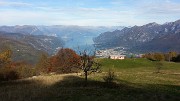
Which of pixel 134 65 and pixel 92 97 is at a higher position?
pixel 92 97

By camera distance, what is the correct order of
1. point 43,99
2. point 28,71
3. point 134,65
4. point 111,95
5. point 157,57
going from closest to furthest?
point 43,99
point 111,95
point 28,71
point 134,65
point 157,57

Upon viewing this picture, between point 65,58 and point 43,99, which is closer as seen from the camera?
point 43,99

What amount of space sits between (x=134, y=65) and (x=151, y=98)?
129m

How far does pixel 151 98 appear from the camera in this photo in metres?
24.1

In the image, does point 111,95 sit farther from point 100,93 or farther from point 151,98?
point 151,98

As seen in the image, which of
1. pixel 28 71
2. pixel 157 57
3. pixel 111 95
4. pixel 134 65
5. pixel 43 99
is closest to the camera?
pixel 43 99

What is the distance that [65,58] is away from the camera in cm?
15288

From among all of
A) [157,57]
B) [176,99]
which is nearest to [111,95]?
[176,99]

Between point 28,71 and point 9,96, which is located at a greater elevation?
point 9,96

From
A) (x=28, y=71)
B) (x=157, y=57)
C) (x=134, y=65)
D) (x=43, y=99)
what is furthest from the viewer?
(x=157, y=57)

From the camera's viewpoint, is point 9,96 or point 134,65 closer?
point 9,96

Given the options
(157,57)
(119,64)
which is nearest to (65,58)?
(119,64)

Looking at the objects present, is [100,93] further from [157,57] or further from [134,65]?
[157,57]

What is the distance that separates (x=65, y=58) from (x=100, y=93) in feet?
417
